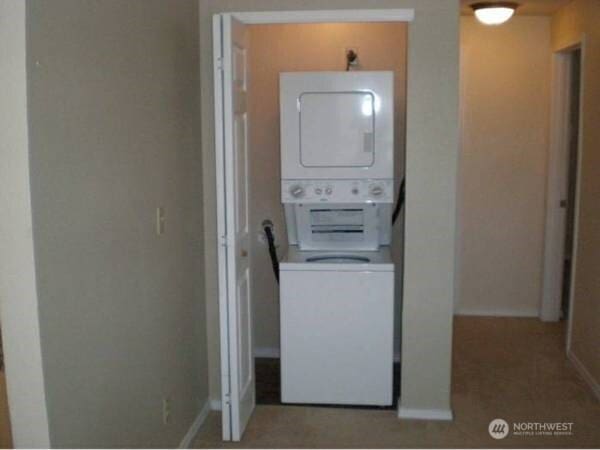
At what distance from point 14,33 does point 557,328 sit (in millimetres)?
4505

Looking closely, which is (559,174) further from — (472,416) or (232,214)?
(232,214)

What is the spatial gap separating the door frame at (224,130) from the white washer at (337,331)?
1.89 ft

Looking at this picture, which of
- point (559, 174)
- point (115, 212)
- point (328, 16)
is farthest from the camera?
point (559, 174)

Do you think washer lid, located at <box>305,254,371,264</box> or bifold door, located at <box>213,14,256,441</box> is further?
washer lid, located at <box>305,254,371,264</box>

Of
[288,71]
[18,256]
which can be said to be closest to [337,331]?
[288,71]

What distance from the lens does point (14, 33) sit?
1789 mm

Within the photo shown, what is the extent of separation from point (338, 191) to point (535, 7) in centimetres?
219

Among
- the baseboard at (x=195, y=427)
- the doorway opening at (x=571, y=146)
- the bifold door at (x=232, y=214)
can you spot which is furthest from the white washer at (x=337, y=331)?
the doorway opening at (x=571, y=146)

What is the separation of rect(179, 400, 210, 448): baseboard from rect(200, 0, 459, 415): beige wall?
0.27 m

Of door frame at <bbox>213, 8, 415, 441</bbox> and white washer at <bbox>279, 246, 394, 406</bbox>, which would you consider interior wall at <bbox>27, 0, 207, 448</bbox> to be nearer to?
door frame at <bbox>213, 8, 415, 441</bbox>

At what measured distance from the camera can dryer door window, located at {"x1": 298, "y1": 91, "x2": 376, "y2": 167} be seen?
3689 millimetres

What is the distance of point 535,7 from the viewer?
15.4 ft

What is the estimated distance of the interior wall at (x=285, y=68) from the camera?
4.25 meters

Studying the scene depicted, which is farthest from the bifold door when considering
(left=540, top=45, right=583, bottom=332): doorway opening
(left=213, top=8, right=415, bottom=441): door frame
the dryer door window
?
(left=540, top=45, right=583, bottom=332): doorway opening
